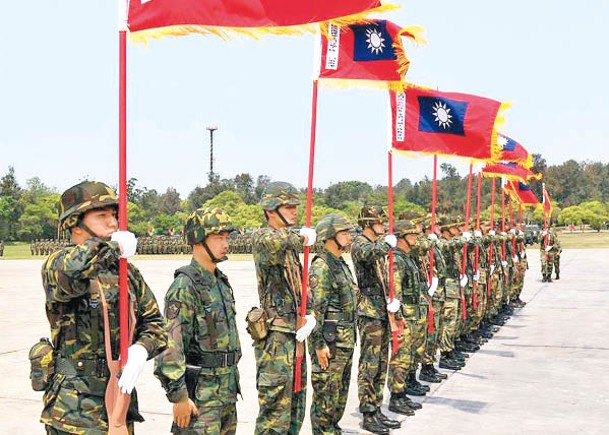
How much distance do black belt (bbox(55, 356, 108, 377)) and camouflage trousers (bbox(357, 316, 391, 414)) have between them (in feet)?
12.3

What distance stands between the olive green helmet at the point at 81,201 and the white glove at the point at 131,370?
26.1 inches

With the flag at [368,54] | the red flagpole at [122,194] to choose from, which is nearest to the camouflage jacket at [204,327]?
the red flagpole at [122,194]

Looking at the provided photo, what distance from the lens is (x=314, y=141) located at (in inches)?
230

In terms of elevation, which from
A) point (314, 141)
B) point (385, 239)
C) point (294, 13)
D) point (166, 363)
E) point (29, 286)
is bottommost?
point (29, 286)

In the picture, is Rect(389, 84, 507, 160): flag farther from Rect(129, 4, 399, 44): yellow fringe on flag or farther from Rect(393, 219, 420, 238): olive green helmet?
Rect(129, 4, 399, 44): yellow fringe on flag

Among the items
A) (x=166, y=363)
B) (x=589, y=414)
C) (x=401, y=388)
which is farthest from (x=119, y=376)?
(x=589, y=414)

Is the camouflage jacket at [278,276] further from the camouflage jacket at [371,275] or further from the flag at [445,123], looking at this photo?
the flag at [445,123]

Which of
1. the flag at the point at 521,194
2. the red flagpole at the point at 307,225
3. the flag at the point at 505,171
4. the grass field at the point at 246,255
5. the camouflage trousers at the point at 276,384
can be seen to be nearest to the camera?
the camouflage trousers at the point at 276,384

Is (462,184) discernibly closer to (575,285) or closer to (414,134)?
(575,285)

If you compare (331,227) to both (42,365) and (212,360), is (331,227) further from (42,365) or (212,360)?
(42,365)

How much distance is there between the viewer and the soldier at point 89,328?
134 inches

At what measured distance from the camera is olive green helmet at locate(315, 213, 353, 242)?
648 cm

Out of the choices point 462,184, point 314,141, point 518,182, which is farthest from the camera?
point 462,184

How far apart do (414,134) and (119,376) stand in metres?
6.41
